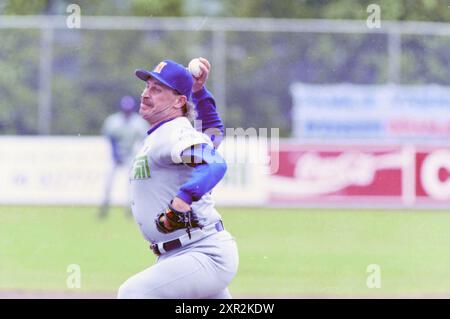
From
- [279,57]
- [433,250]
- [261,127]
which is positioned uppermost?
[279,57]

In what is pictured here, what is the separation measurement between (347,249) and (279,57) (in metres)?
5.80

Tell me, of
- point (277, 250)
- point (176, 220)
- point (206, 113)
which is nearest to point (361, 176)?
point (277, 250)

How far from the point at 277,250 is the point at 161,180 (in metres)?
8.53

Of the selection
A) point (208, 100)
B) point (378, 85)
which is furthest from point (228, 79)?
point (208, 100)

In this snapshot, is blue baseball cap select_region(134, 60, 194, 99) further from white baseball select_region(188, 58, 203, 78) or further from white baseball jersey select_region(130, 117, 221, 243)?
white baseball select_region(188, 58, 203, 78)

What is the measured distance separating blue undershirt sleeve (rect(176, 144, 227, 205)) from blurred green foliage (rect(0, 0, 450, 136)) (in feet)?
43.7

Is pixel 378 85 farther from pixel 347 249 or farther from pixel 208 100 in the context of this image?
pixel 208 100

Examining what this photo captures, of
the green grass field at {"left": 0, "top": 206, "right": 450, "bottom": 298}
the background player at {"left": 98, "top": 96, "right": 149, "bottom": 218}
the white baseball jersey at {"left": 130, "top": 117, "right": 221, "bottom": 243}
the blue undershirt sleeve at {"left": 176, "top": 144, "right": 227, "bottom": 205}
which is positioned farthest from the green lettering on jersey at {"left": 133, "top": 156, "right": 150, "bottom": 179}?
the background player at {"left": 98, "top": 96, "right": 149, "bottom": 218}

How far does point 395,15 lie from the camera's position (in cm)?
2109

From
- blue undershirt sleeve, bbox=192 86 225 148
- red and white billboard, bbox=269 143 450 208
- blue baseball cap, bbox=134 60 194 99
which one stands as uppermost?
blue baseball cap, bbox=134 60 194 99

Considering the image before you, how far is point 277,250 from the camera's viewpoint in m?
14.2

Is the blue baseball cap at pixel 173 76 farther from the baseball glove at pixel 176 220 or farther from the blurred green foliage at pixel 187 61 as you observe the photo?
the blurred green foliage at pixel 187 61

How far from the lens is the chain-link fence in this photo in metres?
19.0

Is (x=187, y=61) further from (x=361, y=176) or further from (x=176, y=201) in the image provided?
(x=176, y=201)
